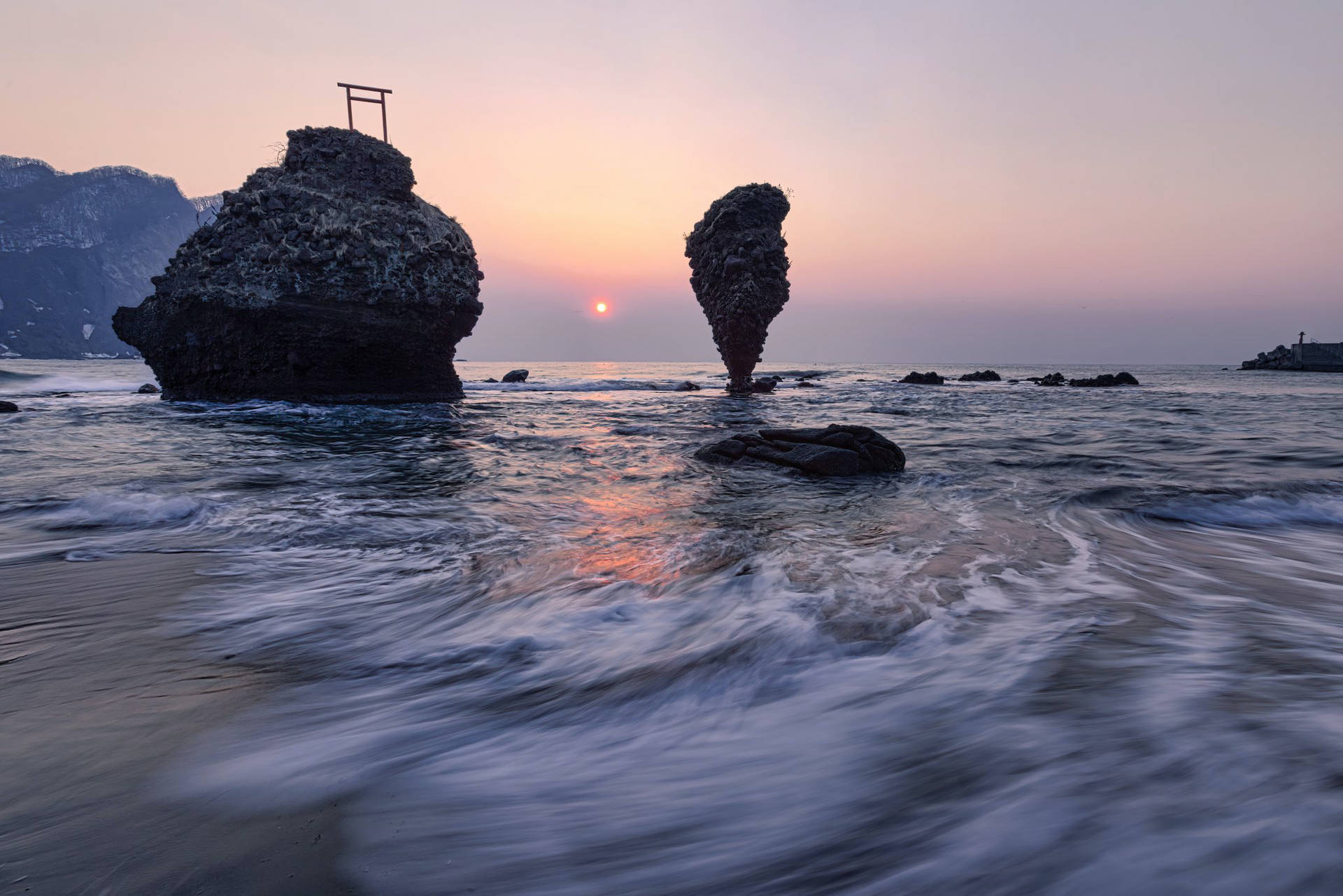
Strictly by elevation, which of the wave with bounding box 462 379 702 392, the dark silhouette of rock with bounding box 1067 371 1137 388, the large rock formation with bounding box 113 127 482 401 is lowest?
the wave with bounding box 462 379 702 392

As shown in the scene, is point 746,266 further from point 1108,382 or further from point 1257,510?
point 1257,510

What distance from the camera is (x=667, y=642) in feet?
11.5

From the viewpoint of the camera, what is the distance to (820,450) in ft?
30.8

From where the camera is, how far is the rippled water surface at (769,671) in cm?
179

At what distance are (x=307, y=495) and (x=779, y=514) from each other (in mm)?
5716

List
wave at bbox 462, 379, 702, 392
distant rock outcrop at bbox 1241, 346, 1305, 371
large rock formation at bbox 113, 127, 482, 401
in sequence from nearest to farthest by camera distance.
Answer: large rock formation at bbox 113, 127, 482, 401, wave at bbox 462, 379, 702, 392, distant rock outcrop at bbox 1241, 346, 1305, 371

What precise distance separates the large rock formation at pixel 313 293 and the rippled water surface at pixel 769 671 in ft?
45.4

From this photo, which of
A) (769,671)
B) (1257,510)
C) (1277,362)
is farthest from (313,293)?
(1277,362)

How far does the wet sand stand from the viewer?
60.8 inches

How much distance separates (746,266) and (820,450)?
2835 centimetres

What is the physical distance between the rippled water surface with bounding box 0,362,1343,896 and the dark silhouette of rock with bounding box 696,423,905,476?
105cm

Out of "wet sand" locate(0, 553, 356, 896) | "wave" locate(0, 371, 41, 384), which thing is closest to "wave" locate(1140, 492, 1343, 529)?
"wet sand" locate(0, 553, 356, 896)

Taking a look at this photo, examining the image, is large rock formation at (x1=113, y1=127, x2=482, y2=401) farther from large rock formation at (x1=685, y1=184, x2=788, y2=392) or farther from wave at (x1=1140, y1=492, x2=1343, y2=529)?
wave at (x1=1140, y1=492, x2=1343, y2=529)

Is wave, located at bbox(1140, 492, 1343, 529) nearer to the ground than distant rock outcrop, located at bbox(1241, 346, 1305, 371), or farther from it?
nearer to the ground
